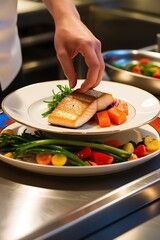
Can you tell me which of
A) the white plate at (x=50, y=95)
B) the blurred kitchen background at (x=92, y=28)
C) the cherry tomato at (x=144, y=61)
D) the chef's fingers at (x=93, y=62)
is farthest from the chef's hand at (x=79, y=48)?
the blurred kitchen background at (x=92, y=28)

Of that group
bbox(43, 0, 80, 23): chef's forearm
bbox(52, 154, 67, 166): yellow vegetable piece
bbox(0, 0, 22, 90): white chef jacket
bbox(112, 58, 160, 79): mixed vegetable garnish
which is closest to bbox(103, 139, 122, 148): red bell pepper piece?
bbox(52, 154, 67, 166): yellow vegetable piece

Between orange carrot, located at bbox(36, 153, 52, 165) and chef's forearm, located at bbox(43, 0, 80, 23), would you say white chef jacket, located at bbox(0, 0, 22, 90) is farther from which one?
orange carrot, located at bbox(36, 153, 52, 165)

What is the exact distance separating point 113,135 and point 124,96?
0.17 m

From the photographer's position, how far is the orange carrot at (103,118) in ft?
3.65

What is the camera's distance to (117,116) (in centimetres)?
112

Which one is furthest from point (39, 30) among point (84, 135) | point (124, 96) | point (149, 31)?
point (84, 135)

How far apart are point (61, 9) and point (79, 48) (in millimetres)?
159

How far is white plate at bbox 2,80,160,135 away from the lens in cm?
107

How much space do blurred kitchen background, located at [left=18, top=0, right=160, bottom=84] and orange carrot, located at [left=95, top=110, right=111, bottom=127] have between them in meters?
1.86

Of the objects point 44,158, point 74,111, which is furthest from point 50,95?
point 44,158

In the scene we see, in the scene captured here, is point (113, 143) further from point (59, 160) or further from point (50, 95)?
point (50, 95)

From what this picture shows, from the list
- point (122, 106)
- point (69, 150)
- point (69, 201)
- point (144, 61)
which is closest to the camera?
point (69, 201)

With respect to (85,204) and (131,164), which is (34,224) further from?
(131,164)

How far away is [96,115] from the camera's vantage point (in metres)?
1.15
